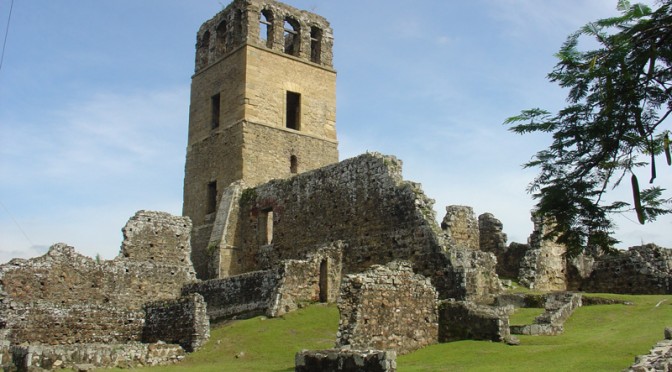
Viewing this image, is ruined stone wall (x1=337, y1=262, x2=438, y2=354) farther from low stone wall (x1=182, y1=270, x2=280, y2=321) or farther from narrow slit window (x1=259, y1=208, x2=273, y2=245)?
narrow slit window (x1=259, y1=208, x2=273, y2=245)

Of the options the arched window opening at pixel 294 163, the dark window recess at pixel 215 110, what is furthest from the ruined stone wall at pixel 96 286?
the dark window recess at pixel 215 110

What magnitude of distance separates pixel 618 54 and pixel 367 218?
1452cm

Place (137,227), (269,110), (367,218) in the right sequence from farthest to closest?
(269,110) → (137,227) → (367,218)

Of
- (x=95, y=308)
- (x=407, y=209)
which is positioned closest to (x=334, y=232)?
(x=407, y=209)

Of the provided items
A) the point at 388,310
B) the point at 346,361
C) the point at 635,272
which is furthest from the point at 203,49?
the point at 346,361

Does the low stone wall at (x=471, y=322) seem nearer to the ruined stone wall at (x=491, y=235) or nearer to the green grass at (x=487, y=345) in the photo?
the green grass at (x=487, y=345)

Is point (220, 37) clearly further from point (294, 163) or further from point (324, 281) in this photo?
point (324, 281)

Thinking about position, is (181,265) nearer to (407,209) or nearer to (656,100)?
(407,209)

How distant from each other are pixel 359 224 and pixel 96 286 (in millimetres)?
7433

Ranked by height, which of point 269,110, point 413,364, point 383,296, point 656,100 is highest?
point 269,110

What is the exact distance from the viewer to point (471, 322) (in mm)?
13961

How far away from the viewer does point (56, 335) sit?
18.4 metres

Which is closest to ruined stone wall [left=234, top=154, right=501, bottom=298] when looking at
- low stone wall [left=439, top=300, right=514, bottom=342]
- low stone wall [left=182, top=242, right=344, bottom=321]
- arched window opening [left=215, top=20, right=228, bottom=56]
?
low stone wall [left=182, top=242, right=344, bottom=321]

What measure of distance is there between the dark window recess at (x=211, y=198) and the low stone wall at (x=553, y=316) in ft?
49.4
